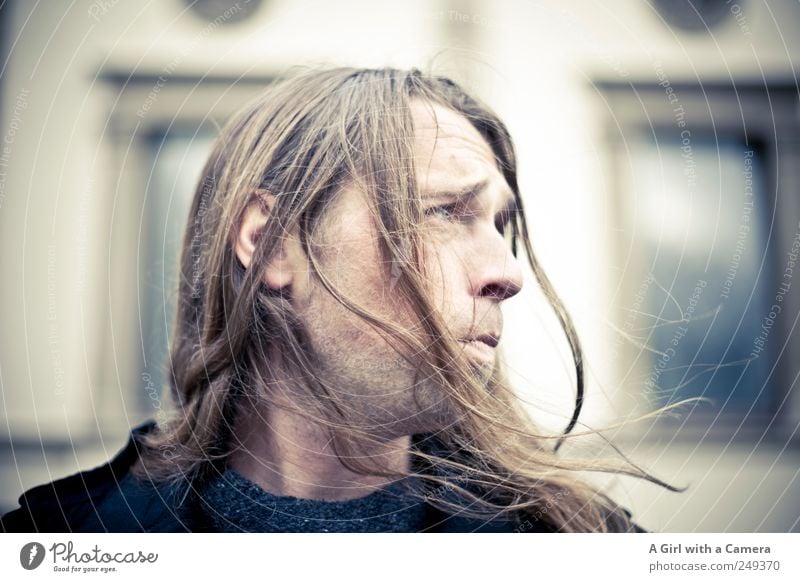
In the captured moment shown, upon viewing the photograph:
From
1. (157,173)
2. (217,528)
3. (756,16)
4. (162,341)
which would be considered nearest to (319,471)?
(217,528)

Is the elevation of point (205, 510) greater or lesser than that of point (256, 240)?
lesser

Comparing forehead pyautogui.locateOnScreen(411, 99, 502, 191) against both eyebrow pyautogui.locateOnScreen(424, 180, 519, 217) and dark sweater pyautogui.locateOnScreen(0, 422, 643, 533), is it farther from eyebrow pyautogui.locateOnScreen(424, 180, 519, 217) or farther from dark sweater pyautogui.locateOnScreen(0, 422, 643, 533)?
dark sweater pyautogui.locateOnScreen(0, 422, 643, 533)

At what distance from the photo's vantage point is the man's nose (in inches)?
18.0

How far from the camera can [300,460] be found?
17.8 inches

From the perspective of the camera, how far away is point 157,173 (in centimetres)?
54

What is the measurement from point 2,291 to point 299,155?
0.31 m

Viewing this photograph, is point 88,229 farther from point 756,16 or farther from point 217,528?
point 756,16

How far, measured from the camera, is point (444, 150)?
1.48ft

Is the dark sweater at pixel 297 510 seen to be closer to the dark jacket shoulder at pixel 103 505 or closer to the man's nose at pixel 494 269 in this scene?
the dark jacket shoulder at pixel 103 505

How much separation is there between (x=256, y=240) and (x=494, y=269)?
0.19m

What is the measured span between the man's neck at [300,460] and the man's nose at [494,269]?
143 millimetres
